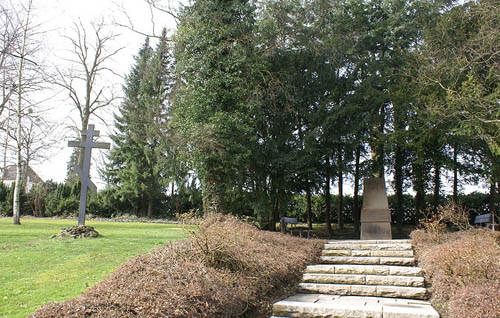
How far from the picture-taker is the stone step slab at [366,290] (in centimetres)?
553

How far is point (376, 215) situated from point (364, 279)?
17.7 feet

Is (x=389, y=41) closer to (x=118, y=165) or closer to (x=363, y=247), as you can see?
(x=363, y=247)

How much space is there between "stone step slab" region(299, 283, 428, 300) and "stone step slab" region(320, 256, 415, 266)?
139 cm

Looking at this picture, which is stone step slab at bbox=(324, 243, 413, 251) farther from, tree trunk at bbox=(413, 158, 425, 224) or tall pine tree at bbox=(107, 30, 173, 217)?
tall pine tree at bbox=(107, 30, 173, 217)

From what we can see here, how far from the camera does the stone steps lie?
4664 millimetres

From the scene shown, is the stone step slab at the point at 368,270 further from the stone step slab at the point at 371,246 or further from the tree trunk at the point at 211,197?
the tree trunk at the point at 211,197

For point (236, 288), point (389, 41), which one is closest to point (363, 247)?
point (236, 288)

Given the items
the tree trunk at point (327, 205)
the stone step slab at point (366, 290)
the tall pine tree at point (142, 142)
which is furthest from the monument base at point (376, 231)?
the tall pine tree at point (142, 142)

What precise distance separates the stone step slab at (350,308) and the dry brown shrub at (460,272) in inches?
10.8

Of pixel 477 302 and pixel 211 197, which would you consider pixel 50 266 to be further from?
pixel 211 197

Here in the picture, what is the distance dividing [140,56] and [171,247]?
2470 centimetres

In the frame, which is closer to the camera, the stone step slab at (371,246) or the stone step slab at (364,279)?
the stone step slab at (364,279)

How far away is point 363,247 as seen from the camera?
8.09 metres

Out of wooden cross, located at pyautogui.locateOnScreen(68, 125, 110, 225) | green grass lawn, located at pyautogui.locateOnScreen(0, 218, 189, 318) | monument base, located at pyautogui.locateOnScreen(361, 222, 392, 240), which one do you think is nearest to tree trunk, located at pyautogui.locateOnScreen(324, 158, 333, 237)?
monument base, located at pyautogui.locateOnScreen(361, 222, 392, 240)
